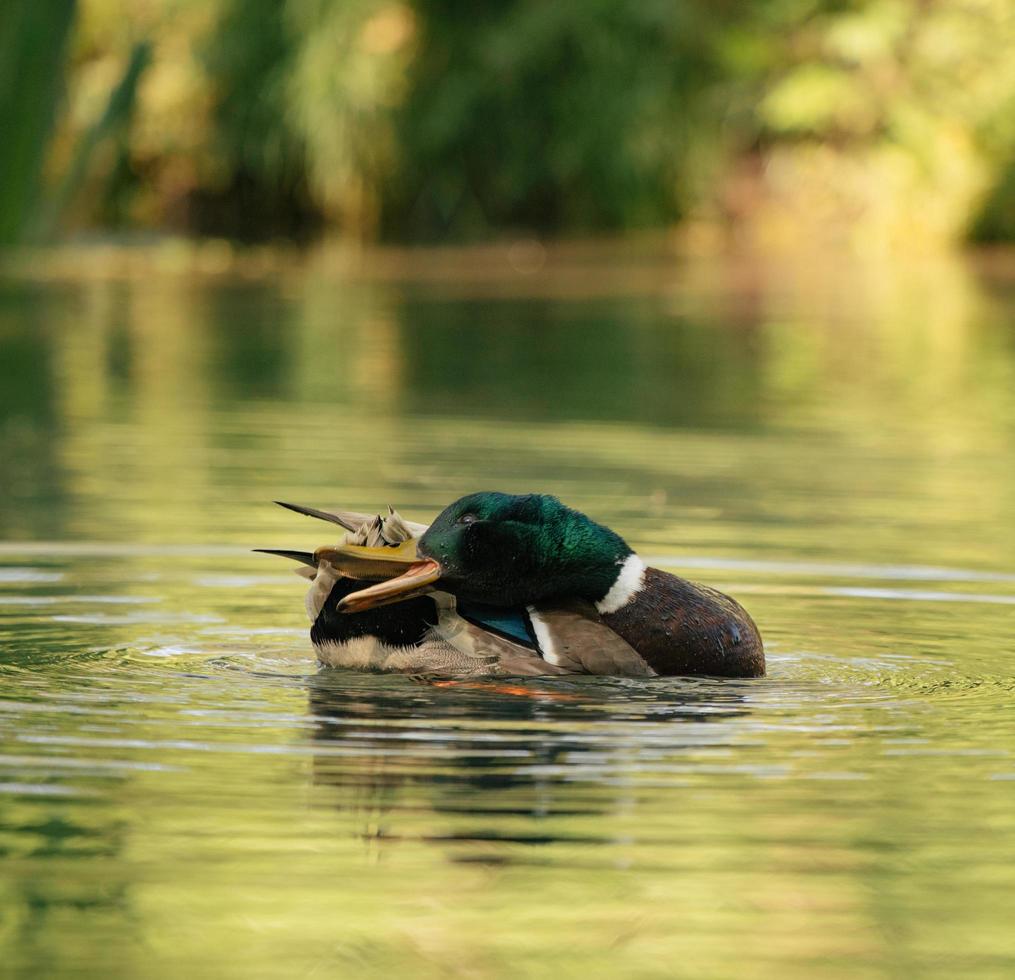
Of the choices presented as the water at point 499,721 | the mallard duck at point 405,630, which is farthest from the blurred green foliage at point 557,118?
the mallard duck at point 405,630

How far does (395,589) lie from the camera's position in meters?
5.95

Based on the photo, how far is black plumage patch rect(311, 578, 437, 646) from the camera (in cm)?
618

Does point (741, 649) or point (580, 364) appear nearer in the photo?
point (741, 649)

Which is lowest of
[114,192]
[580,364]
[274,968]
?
[274,968]

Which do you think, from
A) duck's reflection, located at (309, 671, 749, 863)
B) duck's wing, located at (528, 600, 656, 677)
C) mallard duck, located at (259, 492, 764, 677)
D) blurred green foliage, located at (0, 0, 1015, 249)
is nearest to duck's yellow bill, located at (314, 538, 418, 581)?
mallard duck, located at (259, 492, 764, 677)

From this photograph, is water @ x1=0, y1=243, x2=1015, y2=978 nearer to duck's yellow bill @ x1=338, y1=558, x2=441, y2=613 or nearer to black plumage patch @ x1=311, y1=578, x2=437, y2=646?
black plumage patch @ x1=311, y1=578, x2=437, y2=646

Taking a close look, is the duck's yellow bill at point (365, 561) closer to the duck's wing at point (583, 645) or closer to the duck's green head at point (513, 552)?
the duck's green head at point (513, 552)

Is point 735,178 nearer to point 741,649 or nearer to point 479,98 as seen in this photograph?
point 479,98

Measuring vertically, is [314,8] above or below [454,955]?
above

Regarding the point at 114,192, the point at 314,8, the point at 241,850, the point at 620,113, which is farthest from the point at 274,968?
the point at 114,192

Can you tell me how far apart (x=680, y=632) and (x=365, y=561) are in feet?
2.75

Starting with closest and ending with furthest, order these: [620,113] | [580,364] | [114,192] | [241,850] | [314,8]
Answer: [241,850]
[580,364]
[314,8]
[620,113]
[114,192]

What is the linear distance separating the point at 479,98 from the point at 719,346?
583 inches

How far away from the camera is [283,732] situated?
5578 mm
